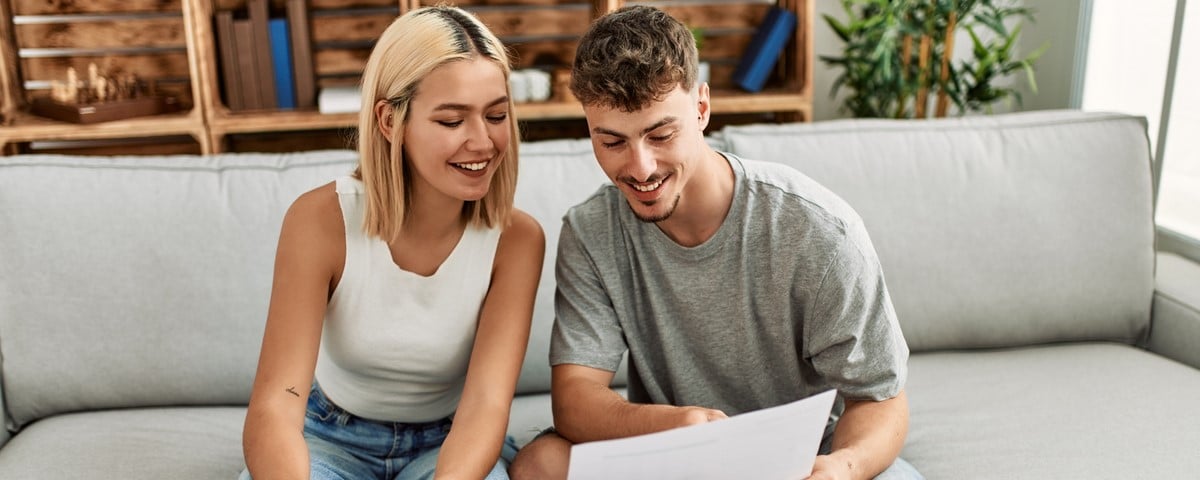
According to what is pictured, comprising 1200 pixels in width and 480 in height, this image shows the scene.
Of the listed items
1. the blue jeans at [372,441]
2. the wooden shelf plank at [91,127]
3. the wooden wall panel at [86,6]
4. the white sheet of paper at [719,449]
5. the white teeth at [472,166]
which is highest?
the wooden wall panel at [86,6]

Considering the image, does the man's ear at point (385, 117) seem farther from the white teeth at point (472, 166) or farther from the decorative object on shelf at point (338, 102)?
the decorative object on shelf at point (338, 102)

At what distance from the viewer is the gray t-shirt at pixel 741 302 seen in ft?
4.13

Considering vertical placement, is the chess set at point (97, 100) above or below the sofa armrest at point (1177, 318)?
above

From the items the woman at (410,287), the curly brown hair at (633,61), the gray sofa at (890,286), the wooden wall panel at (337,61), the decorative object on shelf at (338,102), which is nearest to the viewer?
the curly brown hair at (633,61)

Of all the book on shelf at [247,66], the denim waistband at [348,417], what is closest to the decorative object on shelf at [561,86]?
the book on shelf at [247,66]

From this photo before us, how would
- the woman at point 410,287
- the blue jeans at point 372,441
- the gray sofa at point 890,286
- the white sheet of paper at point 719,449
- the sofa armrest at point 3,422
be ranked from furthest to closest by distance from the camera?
the sofa armrest at point 3,422 → the gray sofa at point 890,286 → the blue jeans at point 372,441 → the woman at point 410,287 → the white sheet of paper at point 719,449

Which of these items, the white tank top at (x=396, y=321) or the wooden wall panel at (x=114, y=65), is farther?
the wooden wall panel at (x=114, y=65)

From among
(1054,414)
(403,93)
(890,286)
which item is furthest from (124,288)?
(1054,414)

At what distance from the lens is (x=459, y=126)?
1.26 meters

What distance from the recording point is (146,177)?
67.0 inches

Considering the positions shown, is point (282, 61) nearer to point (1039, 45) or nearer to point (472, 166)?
point (472, 166)

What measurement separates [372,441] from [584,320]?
1.18 ft

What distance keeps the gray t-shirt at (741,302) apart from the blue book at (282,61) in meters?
1.39

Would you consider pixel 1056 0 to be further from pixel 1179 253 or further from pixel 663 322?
pixel 663 322
